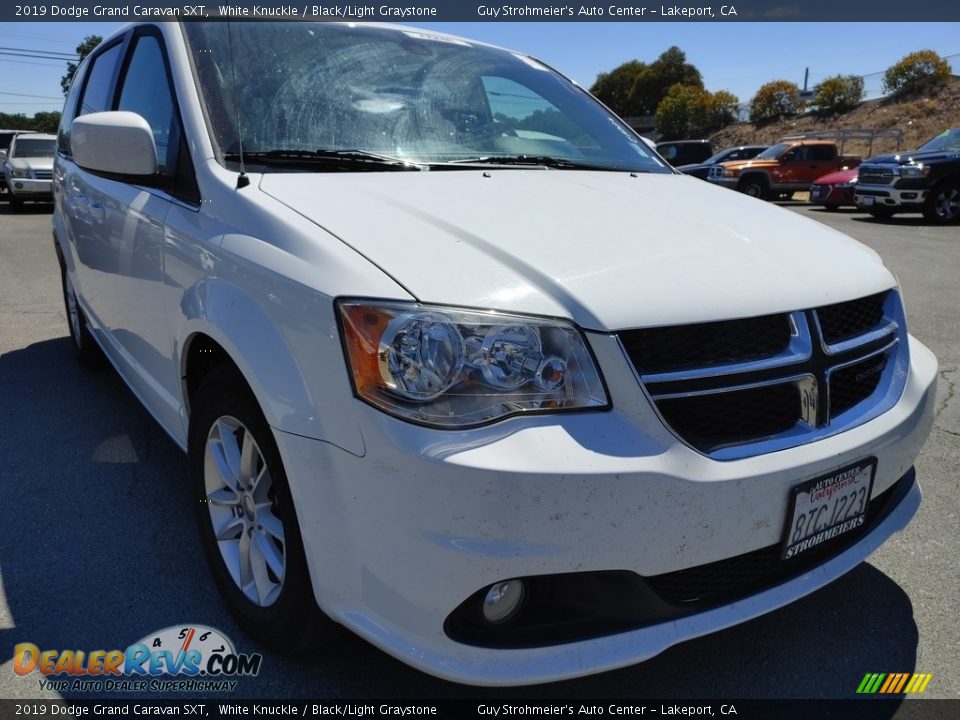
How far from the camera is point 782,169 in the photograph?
21547 millimetres

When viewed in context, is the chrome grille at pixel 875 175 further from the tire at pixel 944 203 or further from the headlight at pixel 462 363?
the headlight at pixel 462 363

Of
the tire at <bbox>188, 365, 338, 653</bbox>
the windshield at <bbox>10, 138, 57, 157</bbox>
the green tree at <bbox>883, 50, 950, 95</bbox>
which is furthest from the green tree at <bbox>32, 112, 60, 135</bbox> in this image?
the tire at <bbox>188, 365, 338, 653</bbox>

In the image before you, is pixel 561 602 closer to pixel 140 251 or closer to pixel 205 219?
pixel 205 219

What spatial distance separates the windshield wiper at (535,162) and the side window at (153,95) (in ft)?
3.07

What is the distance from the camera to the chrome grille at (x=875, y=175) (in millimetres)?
14312

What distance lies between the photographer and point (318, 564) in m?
1.75

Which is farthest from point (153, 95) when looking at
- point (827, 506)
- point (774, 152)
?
point (774, 152)

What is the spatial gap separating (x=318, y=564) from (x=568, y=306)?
802 millimetres

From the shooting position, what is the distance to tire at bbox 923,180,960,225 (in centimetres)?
1388

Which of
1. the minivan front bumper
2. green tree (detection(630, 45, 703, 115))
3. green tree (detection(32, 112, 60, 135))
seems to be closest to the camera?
the minivan front bumper

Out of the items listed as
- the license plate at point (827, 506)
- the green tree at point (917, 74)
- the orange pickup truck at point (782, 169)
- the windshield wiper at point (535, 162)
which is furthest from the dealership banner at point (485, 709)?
the green tree at point (917, 74)

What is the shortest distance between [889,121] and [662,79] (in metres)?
18.8

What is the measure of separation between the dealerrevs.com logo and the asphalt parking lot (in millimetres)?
35

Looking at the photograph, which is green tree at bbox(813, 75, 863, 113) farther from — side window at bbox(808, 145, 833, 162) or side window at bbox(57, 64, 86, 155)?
side window at bbox(57, 64, 86, 155)
